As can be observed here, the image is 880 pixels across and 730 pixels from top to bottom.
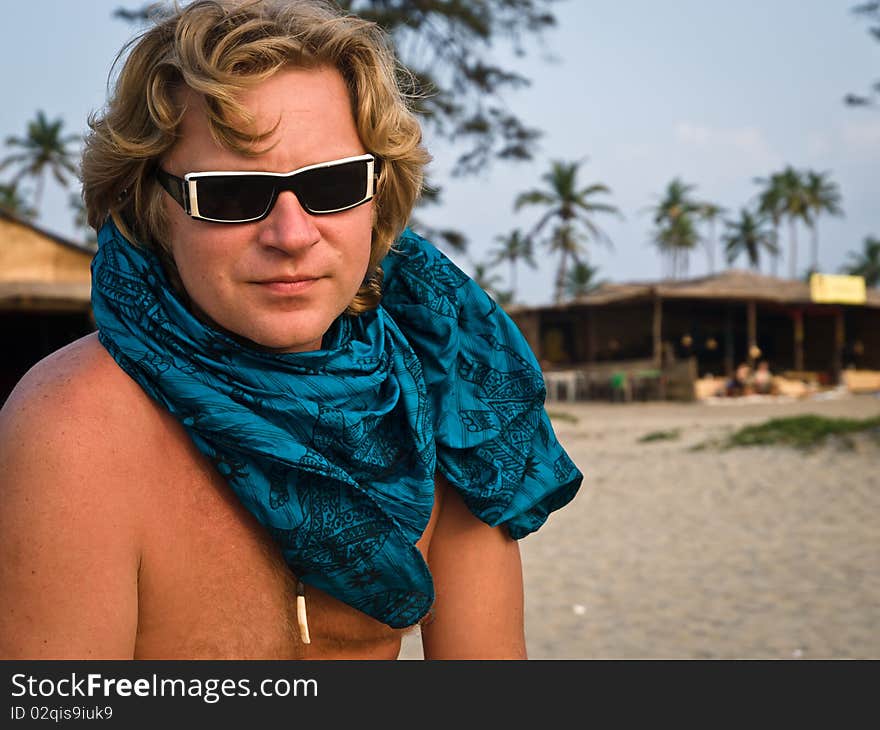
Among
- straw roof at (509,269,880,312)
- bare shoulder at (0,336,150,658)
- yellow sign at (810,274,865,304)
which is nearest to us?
bare shoulder at (0,336,150,658)

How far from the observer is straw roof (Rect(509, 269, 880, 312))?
2336cm

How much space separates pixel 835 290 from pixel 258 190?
2735 centimetres

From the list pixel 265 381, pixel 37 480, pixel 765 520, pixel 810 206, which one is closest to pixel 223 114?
pixel 265 381

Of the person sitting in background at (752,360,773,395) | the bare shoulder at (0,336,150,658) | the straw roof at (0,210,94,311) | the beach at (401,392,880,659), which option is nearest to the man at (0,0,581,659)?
the bare shoulder at (0,336,150,658)

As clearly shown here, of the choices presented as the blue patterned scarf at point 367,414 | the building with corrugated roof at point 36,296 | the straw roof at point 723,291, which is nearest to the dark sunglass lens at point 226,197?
the blue patterned scarf at point 367,414

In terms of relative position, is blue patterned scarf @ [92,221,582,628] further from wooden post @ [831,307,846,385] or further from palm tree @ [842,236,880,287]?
palm tree @ [842,236,880,287]

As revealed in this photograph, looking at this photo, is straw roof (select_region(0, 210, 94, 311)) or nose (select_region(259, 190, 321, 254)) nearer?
nose (select_region(259, 190, 321, 254))

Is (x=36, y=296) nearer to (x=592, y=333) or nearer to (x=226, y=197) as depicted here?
(x=226, y=197)

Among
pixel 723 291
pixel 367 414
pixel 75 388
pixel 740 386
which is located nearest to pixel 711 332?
pixel 723 291

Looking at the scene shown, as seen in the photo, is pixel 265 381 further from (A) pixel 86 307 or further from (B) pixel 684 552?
(A) pixel 86 307

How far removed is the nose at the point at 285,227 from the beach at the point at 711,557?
3944 millimetres

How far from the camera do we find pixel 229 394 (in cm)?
130

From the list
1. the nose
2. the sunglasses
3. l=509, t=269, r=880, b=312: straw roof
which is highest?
l=509, t=269, r=880, b=312: straw roof

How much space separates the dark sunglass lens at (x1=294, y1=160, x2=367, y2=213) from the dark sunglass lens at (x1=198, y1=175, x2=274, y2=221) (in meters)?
0.08
